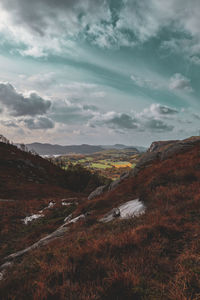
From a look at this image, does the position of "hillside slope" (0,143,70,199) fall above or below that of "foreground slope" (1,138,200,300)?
below

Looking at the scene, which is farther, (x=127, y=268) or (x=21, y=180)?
(x=21, y=180)

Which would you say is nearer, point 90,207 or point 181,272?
point 181,272

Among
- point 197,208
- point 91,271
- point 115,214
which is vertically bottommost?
point 115,214

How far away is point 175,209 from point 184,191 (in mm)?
2419

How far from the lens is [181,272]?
3201mm

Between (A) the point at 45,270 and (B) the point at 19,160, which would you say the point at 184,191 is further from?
(B) the point at 19,160

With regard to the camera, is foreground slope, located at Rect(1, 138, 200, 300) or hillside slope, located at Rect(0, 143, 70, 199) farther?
hillside slope, located at Rect(0, 143, 70, 199)

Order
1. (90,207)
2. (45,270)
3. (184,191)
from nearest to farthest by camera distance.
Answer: (45,270) < (184,191) < (90,207)

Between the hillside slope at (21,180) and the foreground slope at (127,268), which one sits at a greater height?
the foreground slope at (127,268)

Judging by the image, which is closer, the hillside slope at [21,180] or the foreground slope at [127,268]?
the foreground slope at [127,268]

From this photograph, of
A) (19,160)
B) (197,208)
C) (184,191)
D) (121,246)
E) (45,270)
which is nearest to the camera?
(45,270)

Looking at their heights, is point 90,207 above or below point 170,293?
below

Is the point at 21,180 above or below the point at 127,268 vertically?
below

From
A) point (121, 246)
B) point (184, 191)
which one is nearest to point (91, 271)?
point (121, 246)
